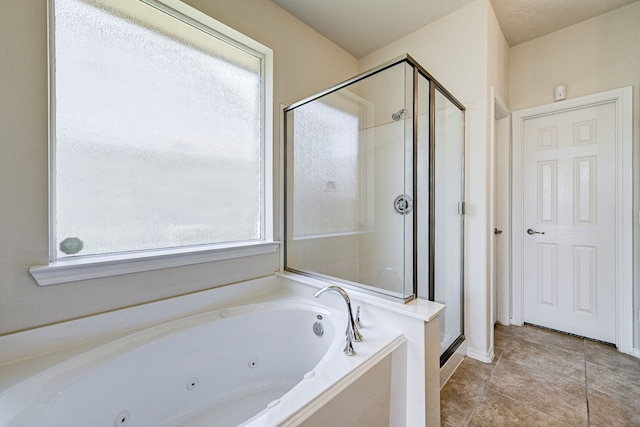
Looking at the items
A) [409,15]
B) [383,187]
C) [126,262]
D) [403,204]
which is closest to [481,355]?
[403,204]

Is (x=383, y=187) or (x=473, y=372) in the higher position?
(x=383, y=187)

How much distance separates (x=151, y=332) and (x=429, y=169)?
5.97ft

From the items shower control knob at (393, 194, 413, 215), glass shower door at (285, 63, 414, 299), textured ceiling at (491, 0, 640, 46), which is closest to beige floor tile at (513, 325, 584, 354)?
glass shower door at (285, 63, 414, 299)

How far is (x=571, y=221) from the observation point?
7.42 ft

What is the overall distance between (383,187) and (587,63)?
6.47 ft

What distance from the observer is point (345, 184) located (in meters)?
2.29

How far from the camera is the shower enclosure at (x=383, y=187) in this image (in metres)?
1.58

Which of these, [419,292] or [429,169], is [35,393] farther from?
[429,169]

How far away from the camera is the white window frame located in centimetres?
115

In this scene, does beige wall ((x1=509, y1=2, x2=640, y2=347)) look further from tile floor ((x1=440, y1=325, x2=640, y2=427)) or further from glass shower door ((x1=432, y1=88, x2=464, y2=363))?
glass shower door ((x1=432, y1=88, x2=464, y2=363))

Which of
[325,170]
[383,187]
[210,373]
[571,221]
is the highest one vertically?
[325,170]

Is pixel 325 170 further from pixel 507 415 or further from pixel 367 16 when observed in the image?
pixel 507 415

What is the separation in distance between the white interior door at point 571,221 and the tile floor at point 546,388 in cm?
29

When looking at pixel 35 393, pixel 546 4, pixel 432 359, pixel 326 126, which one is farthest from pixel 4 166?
pixel 546 4
